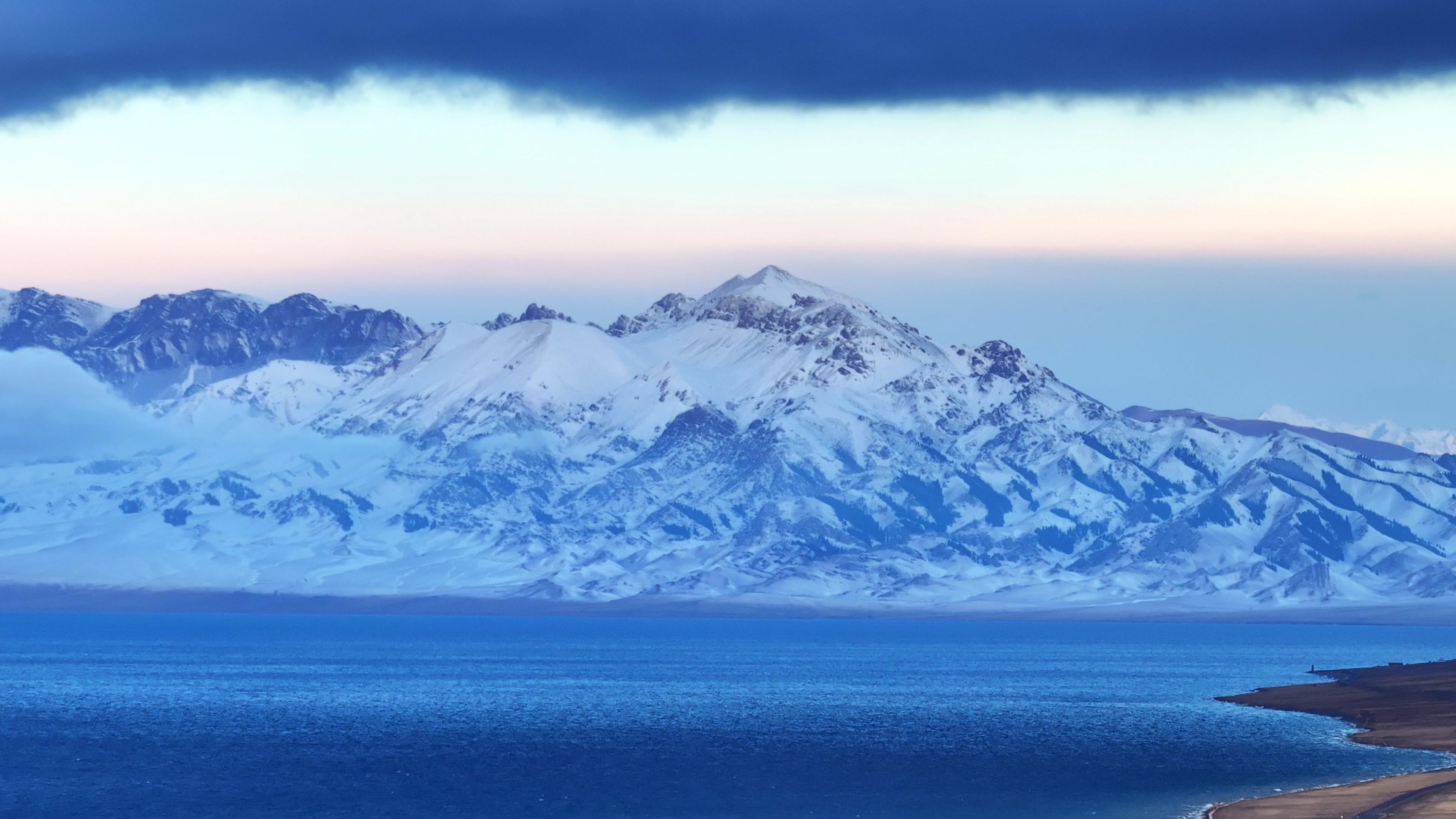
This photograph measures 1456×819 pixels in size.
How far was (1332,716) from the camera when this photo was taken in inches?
7377

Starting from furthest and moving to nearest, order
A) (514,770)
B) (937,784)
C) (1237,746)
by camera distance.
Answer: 1. (1237,746)
2. (514,770)
3. (937,784)

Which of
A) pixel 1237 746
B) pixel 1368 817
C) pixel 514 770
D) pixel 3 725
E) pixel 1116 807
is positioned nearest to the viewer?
pixel 1368 817

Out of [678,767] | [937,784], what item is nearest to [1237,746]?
[937,784]

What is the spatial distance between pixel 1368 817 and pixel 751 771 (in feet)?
165

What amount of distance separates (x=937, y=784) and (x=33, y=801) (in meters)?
58.2

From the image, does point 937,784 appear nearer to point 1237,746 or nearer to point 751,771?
point 751,771

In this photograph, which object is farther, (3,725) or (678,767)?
(3,725)

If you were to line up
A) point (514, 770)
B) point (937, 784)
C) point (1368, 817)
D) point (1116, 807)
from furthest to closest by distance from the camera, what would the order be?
1. point (514, 770)
2. point (937, 784)
3. point (1116, 807)
4. point (1368, 817)

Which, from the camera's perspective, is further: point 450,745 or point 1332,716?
point 1332,716

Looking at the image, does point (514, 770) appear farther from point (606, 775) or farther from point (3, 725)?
point (3, 725)

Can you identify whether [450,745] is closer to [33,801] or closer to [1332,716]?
[33,801]

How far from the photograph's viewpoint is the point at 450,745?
6511 inches

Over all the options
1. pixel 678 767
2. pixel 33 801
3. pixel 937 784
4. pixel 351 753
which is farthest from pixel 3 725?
pixel 937 784

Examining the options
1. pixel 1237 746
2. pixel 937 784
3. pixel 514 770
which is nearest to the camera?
pixel 937 784
